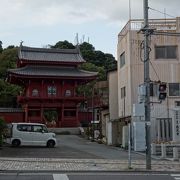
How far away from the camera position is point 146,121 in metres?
18.7

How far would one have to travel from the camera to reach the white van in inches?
1307

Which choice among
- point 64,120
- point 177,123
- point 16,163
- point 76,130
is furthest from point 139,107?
point 64,120

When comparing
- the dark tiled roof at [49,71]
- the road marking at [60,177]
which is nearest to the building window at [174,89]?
the dark tiled roof at [49,71]

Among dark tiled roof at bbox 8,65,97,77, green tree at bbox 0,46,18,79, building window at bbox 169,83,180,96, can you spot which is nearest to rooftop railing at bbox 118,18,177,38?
building window at bbox 169,83,180,96

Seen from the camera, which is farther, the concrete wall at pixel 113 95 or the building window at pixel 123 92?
the concrete wall at pixel 113 95

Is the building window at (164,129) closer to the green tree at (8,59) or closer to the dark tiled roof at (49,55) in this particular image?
the dark tiled roof at (49,55)

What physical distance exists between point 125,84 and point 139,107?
67.3ft

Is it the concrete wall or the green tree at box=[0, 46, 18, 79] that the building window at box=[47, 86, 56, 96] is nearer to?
the concrete wall

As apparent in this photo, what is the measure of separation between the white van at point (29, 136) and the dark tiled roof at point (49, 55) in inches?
1017

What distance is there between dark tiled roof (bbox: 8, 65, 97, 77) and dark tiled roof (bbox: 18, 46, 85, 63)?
117 cm

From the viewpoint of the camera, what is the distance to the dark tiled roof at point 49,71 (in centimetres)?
5654

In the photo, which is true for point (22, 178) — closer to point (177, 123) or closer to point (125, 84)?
point (177, 123)

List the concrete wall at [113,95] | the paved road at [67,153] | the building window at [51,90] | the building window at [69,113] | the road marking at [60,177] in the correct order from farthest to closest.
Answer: the building window at [51,90] < the building window at [69,113] < the concrete wall at [113,95] < the paved road at [67,153] < the road marking at [60,177]

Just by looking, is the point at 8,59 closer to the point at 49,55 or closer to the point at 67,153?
the point at 49,55
